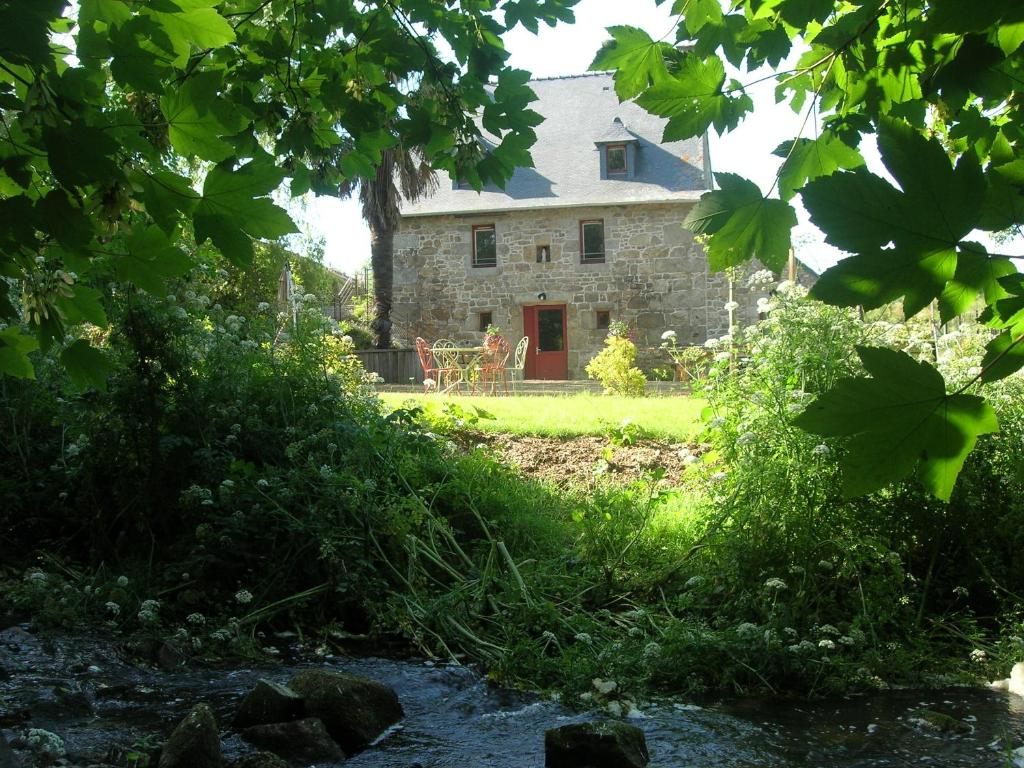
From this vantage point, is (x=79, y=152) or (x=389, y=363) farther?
(x=389, y=363)

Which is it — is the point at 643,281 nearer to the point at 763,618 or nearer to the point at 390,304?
the point at 390,304

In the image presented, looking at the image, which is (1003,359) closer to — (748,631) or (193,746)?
(193,746)

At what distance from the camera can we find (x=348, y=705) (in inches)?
148

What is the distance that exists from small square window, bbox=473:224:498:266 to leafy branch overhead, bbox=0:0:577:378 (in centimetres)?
2340

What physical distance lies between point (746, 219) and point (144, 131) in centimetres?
107

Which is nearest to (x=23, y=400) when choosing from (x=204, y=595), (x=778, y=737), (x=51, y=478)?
(x=51, y=478)

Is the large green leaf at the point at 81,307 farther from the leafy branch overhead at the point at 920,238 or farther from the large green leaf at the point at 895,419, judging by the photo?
the large green leaf at the point at 895,419

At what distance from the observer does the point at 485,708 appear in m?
4.07

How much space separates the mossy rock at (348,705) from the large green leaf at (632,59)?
2719 millimetres

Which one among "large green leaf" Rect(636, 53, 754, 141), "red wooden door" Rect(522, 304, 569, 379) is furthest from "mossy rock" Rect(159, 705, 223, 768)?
"red wooden door" Rect(522, 304, 569, 379)

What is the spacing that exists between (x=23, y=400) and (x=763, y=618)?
5.42 meters

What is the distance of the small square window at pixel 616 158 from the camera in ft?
85.4

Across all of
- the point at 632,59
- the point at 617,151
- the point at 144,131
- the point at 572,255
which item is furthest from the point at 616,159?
the point at 144,131

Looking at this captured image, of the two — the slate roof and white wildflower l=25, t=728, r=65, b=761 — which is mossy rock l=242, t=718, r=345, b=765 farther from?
the slate roof
